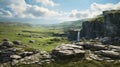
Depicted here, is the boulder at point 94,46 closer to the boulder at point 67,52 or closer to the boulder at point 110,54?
the boulder at point 110,54

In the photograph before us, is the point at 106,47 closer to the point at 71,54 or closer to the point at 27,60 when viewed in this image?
the point at 71,54

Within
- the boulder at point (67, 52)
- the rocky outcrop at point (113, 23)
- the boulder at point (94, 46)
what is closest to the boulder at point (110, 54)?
the boulder at point (94, 46)

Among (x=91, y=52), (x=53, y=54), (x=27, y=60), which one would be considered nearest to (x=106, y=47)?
(x=91, y=52)

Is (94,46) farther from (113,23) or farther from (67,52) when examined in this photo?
(113,23)

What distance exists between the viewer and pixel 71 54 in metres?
88.0

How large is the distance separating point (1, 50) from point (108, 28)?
290 feet

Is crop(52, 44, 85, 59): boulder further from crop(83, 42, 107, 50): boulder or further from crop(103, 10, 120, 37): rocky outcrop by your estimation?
crop(103, 10, 120, 37): rocky outcrop

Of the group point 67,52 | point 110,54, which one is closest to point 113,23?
point 110,54

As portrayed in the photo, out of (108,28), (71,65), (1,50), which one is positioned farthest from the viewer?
(108,28)

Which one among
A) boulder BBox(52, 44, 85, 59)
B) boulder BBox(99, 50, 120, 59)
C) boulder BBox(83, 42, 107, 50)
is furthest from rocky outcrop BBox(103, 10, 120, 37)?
boulder BBox(52, 44, 85, 59)

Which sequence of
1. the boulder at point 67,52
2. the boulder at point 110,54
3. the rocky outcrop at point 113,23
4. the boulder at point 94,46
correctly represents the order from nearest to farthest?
1. the boulder at point 110,54
2. the boulder at point 67,52
3. the boulder at point 94,46
4. the rocky outcrop at point 113,23

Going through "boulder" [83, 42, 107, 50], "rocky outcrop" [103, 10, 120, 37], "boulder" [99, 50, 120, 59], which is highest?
"rocky outcrop" [103, 10, 120, 37]

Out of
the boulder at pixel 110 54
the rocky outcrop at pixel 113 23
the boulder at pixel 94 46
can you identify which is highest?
the rocky outcrop at pixel 113 23

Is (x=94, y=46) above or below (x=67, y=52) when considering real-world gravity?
above
